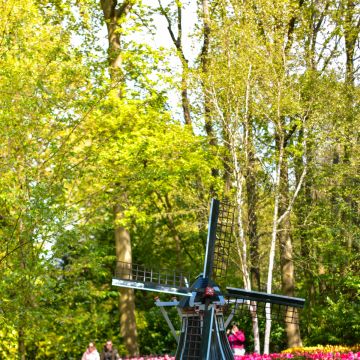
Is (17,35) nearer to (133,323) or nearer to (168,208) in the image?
(133,323)

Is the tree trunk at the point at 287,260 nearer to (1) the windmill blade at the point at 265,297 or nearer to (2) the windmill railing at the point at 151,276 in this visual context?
(2) the windmill railing at the point at 151,276

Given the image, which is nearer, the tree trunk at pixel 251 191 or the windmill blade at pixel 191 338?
the windmill blade at pixel 191 338

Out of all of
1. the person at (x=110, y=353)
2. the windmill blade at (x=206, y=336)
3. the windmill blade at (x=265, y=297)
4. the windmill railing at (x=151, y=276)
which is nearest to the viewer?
the windmill blade at (x=206, y=336)

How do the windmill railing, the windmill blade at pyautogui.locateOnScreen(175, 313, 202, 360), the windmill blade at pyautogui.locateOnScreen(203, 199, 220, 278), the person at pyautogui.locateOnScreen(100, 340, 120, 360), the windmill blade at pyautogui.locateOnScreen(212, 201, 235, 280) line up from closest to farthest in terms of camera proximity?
1. the windmill blade at pyautogui.locateOnScreen(175, 313, 202, 360)
2. the windmill blade at pyautogui.locateOnScreen(203, 199, 220, 278)
3. the windmill railing
4. the windmill blade at pyautogui.locateOnScreen(212, 201, 235, 280)
5. the person at pyautogui.locateOnScreen(100, 340, 120, 360)

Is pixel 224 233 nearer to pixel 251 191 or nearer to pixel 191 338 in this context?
pixel 191 338

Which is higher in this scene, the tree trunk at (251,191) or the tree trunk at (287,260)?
the tree trunk at (251,191)

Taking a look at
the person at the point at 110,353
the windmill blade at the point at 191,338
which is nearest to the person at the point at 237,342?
the person at the point at 110,353

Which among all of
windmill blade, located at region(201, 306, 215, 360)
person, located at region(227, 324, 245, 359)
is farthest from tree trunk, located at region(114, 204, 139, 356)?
windmill blade, located at region(201, 306, 215, 360)

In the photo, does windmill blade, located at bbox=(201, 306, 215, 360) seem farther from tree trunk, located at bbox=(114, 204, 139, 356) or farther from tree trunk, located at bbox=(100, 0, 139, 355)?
tree trunk, located at bbox=(114, 204, 139, 356)

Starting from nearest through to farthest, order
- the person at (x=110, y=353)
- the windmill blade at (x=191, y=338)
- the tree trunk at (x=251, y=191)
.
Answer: the windmill blade at (x=191, y=338), the person at (x=110, y=353), the tree trunk at (x=251, y=191)

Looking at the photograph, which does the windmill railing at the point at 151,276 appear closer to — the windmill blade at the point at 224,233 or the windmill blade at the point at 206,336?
the windmill blade at the point at 224,233

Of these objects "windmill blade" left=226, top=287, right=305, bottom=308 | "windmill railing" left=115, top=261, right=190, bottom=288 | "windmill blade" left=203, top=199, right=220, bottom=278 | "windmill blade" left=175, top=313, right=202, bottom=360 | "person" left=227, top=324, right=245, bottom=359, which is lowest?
"person" left=227, top=324, right=245, bottom=359

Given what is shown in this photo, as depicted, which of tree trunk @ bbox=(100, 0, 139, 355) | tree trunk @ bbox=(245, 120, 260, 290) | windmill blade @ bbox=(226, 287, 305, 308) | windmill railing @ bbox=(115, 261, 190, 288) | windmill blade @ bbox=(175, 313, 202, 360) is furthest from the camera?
tree trunk @ bbox=(100, 0, 139, 355)

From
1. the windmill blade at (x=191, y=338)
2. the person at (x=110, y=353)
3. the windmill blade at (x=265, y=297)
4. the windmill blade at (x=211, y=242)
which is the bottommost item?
the person at (x=110, y=353)
